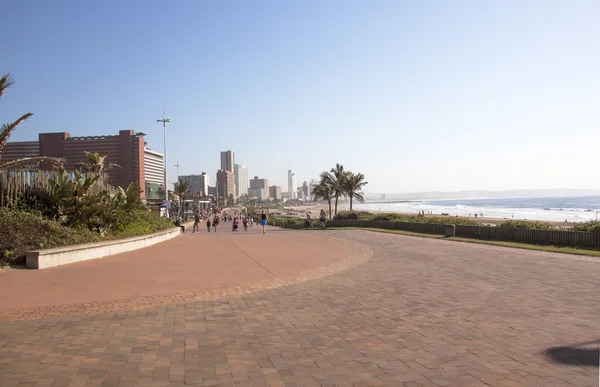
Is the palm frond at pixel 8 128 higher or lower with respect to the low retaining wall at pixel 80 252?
higher

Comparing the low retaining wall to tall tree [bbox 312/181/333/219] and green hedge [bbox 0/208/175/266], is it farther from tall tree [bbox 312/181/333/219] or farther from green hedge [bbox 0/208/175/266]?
tall tree [bbox 312/181/333/219]

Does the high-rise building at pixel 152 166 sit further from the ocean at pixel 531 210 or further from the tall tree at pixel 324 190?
the tall tree at pixel 324 190

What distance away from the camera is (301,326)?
5797 millimetres

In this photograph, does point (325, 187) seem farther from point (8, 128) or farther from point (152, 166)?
point (152, 166)

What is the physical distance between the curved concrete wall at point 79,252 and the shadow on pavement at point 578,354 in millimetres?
10357

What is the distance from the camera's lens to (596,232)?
14781 mm

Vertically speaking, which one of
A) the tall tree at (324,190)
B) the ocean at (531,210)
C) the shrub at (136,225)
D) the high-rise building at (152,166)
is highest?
the high-rise building at (152,166)

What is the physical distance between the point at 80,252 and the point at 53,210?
250 cm

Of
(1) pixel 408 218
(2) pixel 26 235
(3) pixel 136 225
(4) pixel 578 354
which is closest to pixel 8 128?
(2) pixel 26 235

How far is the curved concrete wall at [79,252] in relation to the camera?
10.1 metres

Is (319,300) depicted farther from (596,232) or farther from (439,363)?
(596,232)

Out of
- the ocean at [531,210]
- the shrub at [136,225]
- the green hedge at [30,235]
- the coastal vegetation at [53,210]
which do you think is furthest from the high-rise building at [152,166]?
the green hedge at [30,235]

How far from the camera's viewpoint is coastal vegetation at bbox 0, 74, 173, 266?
1069cm

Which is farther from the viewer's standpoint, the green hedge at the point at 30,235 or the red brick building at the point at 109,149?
the red brick building at the point at 109,149
